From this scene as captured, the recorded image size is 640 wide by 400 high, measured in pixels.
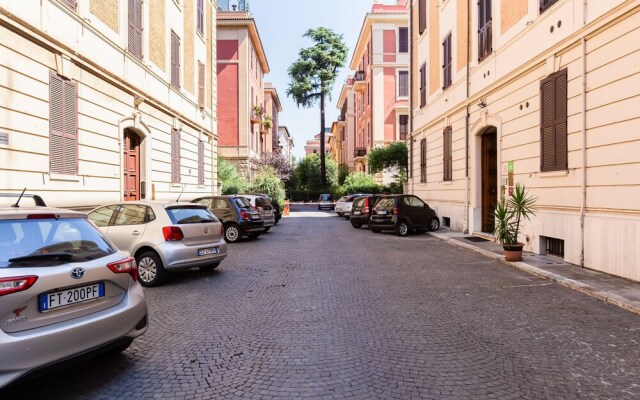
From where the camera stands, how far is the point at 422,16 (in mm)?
21328

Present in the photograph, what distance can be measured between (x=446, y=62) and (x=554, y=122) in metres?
8.99

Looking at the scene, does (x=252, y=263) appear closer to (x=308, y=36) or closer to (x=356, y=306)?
(x=356, y=306)

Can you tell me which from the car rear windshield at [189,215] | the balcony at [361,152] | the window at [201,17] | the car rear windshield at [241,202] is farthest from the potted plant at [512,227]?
the balcony at [361,152]

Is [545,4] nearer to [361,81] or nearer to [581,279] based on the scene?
[581,279]

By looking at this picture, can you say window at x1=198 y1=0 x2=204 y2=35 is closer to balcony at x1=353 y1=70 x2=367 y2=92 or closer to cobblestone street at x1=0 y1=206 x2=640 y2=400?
cobblestone street at x1=0 y1=206 x2=640 y2=400

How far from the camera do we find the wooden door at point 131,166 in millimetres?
13711

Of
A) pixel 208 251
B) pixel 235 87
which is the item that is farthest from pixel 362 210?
pixel 235 87

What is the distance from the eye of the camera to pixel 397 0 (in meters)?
43.5

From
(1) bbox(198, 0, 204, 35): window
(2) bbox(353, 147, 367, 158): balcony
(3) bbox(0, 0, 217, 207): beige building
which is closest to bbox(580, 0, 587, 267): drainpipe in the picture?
(3) bbox(0, 0, 217, 207): beige building

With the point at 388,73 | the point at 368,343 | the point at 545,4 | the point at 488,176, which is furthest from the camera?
the point at 388,73

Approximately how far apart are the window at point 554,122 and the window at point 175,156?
43.2 ft

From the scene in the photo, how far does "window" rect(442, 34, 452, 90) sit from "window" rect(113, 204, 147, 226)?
45.0 feet

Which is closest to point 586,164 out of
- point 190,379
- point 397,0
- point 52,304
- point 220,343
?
point 220,343

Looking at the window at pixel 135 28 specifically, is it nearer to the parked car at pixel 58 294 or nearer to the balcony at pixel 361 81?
the parked car at pixel 58 294
